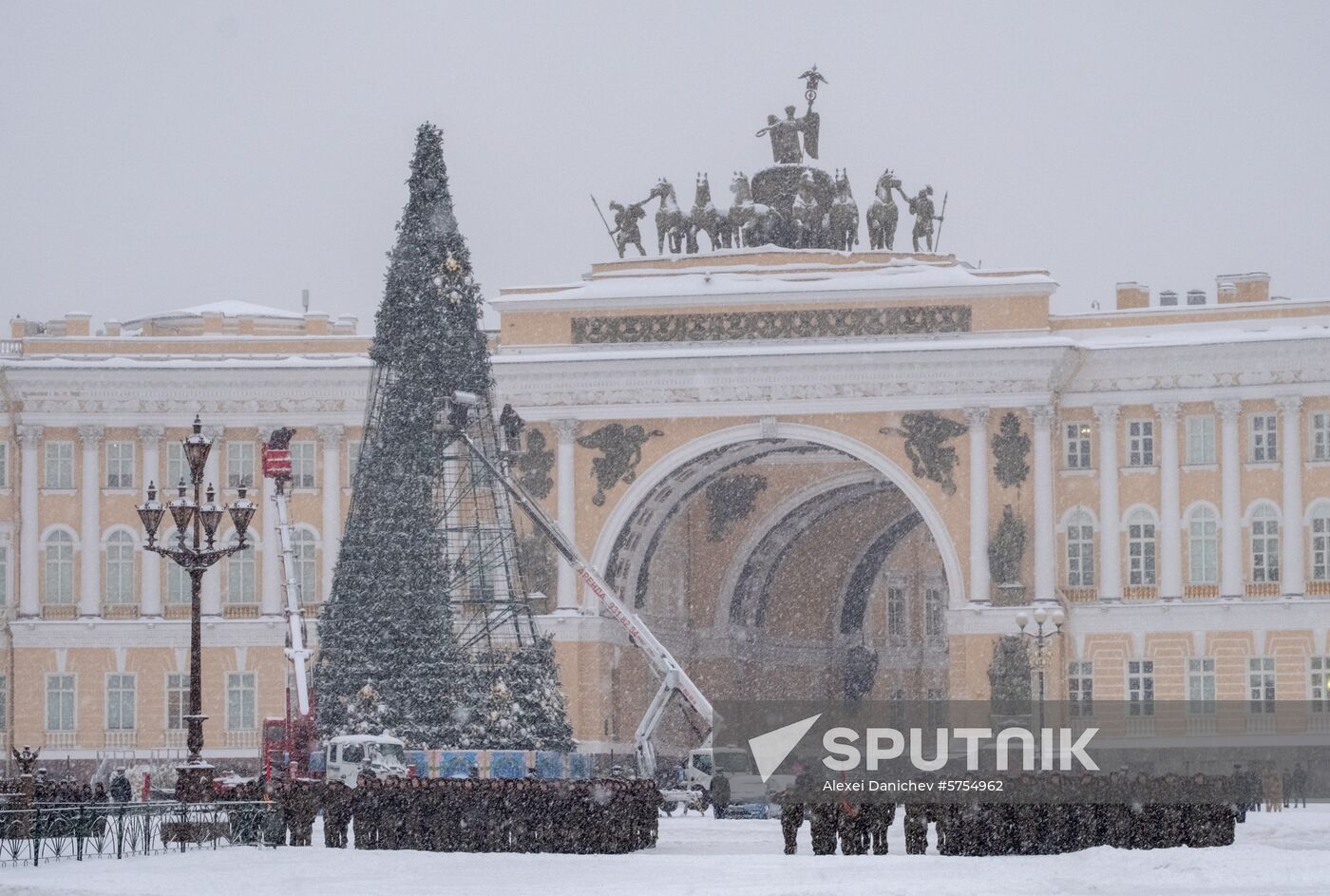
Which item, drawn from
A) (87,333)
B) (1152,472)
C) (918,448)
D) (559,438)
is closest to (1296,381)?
(1152,472)

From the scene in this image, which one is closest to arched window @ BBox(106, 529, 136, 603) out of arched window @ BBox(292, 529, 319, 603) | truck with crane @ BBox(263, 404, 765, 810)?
arched window @ BBox(292, 529, 319, 603)

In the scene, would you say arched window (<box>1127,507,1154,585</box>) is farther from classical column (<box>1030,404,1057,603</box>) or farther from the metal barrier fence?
the metal barrier fence

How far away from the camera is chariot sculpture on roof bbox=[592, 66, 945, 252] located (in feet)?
216

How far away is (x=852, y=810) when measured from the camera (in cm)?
3606

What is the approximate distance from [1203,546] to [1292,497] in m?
2.28

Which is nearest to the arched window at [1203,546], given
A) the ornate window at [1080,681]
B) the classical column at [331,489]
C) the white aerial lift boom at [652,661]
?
the ornate window at [1080,681]

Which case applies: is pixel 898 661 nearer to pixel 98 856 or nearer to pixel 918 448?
pixel 918 448

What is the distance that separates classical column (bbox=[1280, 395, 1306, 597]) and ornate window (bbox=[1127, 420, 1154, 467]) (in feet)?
9.55

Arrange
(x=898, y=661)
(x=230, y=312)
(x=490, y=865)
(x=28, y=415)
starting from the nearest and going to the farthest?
(x=490, y=865), (x=28, y=415), (x=230, y=312), (x=898, y=661)

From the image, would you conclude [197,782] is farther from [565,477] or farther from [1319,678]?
[1319,678]

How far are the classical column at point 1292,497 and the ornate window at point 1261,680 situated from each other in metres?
1.65

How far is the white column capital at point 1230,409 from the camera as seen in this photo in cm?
6375

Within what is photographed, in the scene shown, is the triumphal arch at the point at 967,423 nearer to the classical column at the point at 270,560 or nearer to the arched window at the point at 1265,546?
the arched window at the point at 1265,546

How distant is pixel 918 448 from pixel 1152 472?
17.3 ft
